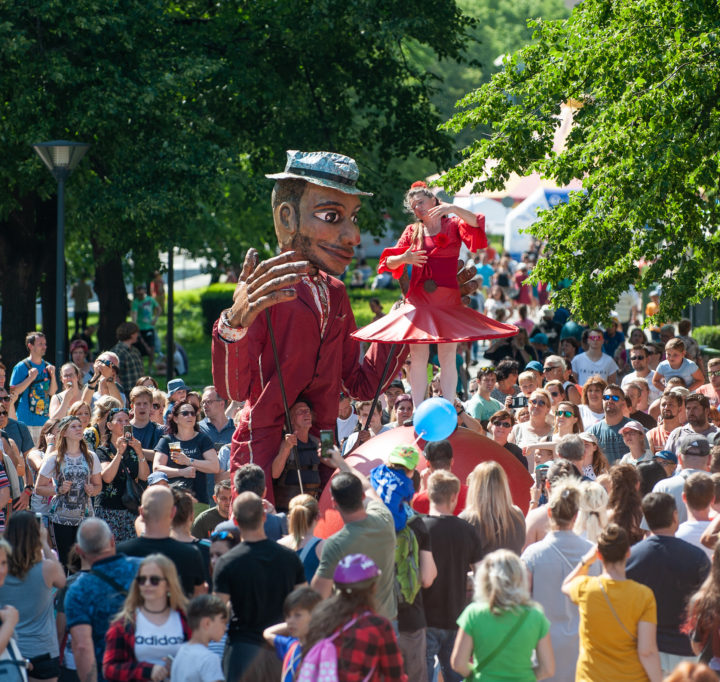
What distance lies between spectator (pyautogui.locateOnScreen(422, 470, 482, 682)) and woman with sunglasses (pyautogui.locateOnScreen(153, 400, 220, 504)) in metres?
3.38

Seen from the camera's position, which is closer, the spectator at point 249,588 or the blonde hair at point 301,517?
the spectator at point 249,588

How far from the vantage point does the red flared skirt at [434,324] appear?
8383 mm

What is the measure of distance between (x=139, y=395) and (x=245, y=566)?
486 centimetres

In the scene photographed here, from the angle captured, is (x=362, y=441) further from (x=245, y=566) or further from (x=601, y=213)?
(x=601, y=213)

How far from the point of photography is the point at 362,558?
17.8ft

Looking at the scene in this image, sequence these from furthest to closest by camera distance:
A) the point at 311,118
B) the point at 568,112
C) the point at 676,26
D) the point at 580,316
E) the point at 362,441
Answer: the point at 311,118 < the point at 568,112 < the point at 580,316 < the point at 676,26 < the point at 362,441

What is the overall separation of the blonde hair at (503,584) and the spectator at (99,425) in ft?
17.1

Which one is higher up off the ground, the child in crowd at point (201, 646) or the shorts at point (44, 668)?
the child in crowd at point (201, 646)

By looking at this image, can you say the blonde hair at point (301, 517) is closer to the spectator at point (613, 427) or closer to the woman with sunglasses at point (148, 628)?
the woman with sunglasses at point (148, 628)

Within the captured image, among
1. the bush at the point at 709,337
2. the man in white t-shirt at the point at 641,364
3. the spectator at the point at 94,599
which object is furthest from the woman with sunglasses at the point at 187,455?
the bush at the point at 709,337

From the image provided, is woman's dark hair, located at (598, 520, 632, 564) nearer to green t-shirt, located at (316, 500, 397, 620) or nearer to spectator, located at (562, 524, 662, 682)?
spectator, located at (562, 524, 662, 682)

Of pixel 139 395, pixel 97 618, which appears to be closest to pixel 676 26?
pixel 139 395

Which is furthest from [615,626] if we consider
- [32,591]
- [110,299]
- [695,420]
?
[110,299]

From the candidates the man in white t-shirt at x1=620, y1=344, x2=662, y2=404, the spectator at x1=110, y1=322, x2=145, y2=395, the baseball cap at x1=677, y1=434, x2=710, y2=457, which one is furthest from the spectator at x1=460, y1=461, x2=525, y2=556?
the spectator at x1=110, y1=322, x2=145, y2=395
